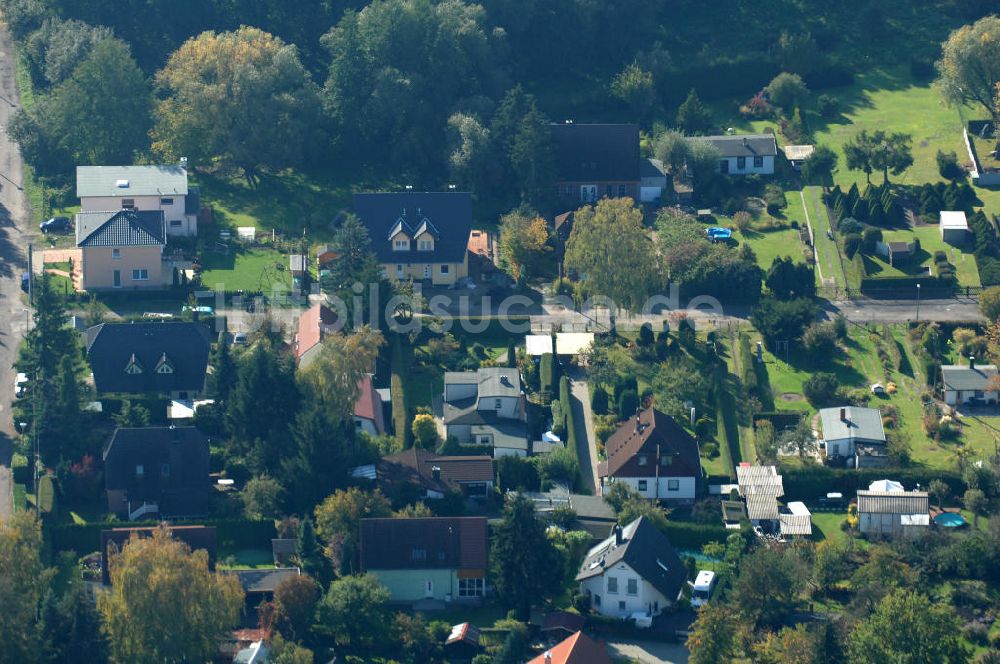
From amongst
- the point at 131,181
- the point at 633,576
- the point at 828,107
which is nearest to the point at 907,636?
the point at 633,576

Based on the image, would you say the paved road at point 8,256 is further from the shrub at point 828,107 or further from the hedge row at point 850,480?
the shrub at point 828,107

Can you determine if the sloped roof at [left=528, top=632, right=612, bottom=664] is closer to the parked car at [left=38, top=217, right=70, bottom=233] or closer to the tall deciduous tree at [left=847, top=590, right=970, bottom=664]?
the tall deciduous tree at [left=847, top=590, right=970, bottom=664]

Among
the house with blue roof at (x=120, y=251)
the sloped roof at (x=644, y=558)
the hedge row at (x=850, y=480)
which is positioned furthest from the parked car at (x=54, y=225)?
the hedge row at (x=850, y=480)

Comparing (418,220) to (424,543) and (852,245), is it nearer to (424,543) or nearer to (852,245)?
(852,245)

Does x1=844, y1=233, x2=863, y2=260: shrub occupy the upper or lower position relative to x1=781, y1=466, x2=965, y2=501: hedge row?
upper

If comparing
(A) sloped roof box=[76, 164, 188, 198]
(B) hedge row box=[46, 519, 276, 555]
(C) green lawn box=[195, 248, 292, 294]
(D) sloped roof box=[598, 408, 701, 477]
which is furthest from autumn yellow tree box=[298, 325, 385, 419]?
(A) sloped roof box=[76, 164, 188, 198]
